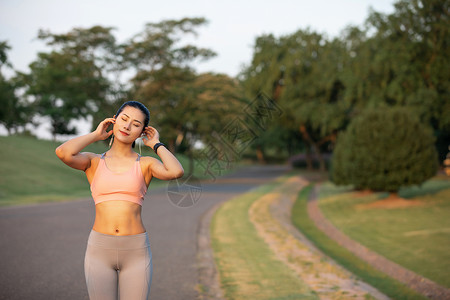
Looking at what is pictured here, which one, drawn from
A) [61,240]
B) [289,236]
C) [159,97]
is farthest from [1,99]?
[289,236]

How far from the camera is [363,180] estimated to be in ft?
54.4

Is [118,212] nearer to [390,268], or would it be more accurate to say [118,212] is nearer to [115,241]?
[115,241]

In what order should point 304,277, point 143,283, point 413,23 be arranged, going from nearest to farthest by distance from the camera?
point 143,283 < point 304,277 < point 413,23

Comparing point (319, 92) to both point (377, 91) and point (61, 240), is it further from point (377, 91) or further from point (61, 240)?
point (61, 240)

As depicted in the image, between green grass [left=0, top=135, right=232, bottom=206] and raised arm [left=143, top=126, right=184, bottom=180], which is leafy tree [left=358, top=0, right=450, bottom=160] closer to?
green grass [left=0, top=135, right=232, bottom=206]

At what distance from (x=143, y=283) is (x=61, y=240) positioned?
24.0 ft

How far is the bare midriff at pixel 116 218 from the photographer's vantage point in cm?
274

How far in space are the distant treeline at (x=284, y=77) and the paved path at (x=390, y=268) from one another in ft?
32.8

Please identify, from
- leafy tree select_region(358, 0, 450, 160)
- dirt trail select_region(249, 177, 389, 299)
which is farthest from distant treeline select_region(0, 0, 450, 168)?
dirt trail select_region(249, 177, 389, 299)

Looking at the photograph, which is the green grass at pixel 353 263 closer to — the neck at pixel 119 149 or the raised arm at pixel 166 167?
the raised arm at pixel 166 167

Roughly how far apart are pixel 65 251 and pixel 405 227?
9.96 metres

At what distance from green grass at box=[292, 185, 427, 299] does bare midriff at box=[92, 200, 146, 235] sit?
519 centimetres

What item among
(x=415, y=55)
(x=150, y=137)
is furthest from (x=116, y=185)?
(x=415, y=55)

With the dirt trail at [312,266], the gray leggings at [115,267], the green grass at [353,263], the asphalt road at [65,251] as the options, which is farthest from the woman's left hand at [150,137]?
the green grass at [353,263]
